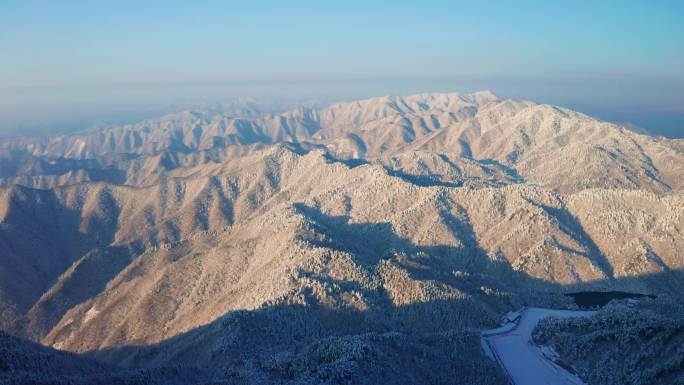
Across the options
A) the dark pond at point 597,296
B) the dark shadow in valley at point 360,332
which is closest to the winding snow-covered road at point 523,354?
the dark shadow in valley at point 360,332

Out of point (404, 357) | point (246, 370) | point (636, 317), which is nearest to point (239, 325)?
point (246, 370)

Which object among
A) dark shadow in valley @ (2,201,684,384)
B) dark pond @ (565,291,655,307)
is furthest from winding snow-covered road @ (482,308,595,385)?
dark pond @ (565,291,655,307)

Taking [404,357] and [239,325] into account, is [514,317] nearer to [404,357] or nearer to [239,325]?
[404,357]

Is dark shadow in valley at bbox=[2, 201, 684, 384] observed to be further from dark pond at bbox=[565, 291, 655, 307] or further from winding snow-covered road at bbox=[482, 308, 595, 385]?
winding snow-covered road at bbox=[482, 308, 595, 385]

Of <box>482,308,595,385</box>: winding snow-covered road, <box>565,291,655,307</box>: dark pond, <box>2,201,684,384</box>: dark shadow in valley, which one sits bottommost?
<box>565,291,655,307</box>: dark pond

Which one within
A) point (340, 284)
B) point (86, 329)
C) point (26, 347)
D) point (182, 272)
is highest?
point (26, 347)

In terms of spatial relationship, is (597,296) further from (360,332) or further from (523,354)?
(360,332)
